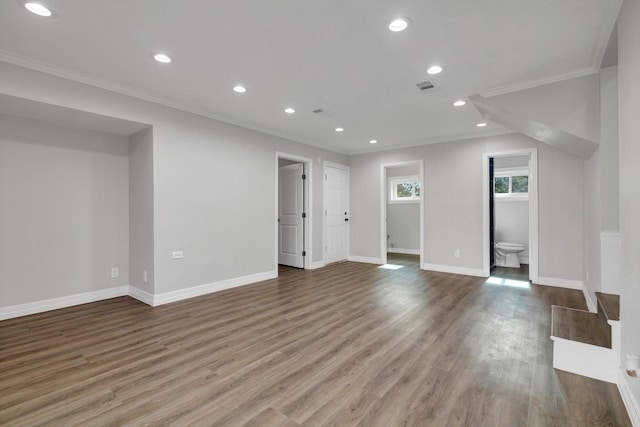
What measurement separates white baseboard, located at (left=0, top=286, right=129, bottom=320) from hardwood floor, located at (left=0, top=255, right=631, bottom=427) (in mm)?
146

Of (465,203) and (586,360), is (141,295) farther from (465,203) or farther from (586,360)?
(465,203)

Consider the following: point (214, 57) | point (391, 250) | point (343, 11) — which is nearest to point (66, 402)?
point (214, 57)

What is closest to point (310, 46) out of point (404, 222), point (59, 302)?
point (59, 302)

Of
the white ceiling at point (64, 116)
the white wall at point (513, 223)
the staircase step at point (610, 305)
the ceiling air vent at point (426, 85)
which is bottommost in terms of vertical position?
the staircase step at point (610, 305)

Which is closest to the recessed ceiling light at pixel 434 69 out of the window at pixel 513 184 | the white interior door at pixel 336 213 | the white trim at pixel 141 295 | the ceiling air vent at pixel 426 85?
the ceiling air vent at pixel 426 85

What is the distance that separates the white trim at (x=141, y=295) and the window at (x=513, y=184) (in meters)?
7.17

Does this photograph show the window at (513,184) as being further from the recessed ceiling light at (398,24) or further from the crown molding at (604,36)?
the recessed ceiling light at (398,24)

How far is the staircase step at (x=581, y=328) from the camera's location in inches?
86.2

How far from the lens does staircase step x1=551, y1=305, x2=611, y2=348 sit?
219 cm

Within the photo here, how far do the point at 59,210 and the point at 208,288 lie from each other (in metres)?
2.02

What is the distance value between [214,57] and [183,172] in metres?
1.75

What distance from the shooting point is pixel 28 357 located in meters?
2.38

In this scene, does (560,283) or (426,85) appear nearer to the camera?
(426,85)

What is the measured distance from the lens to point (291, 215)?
6262 mm
